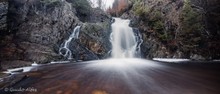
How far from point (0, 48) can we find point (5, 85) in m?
7.02

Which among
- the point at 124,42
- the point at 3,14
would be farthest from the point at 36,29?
the point at 124,42

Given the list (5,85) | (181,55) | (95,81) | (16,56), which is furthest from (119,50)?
(5,85)

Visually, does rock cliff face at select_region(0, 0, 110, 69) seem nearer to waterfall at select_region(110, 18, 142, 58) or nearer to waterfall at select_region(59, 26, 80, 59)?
waterfall at select_region(59, 26, 80, 59)

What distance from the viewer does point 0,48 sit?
13.8 metres

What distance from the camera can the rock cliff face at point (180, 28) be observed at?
16.0 metres

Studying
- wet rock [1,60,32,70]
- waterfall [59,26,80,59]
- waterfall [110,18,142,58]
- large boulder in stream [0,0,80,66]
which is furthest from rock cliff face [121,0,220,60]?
wet rock [1,60,32,70]

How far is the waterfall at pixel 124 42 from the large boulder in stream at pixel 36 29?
4.20 m

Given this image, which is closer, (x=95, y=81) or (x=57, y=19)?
(x=95, y=81)

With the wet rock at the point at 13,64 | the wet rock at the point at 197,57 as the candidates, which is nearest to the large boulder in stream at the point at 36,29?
the wet rock at the point at 13,64

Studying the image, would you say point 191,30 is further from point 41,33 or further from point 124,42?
point 41,33

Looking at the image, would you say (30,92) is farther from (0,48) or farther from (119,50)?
(119,50)

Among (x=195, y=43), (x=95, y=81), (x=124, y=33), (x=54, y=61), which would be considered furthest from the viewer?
(x=124, y=33)

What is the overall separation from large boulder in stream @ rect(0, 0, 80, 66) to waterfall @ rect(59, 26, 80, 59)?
0.42 m

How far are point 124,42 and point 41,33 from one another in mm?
7484
